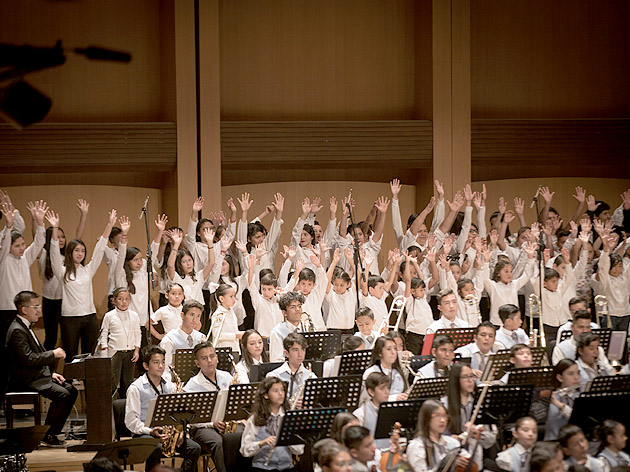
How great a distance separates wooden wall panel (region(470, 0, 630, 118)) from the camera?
44.4ft

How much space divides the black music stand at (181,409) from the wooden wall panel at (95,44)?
6240 mm

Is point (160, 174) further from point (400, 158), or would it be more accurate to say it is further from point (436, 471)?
point (436, 471)

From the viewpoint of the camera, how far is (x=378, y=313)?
1015 cm

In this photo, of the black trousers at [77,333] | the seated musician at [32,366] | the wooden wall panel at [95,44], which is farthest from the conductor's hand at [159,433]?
the wooden wall panel at [95,44]

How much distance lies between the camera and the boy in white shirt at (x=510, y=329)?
30.2 ft

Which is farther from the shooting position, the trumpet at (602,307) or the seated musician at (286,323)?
the trumpet at (602,307)

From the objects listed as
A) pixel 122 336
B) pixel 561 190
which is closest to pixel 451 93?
pixel 561 190

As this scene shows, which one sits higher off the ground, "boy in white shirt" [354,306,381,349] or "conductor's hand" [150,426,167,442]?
"boy in white shirt" [354,306,381,349]

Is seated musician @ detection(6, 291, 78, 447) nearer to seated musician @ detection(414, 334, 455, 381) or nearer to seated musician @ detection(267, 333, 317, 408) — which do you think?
seated musician @ detection(267, 333, 317, 408)

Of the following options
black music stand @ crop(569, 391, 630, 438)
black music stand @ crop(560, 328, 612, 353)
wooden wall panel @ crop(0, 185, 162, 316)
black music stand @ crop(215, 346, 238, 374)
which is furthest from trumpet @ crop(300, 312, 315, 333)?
wooden wall panel @ crop(0, 185, 162, 316)

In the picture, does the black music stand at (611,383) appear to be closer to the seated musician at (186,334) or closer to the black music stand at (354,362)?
the black music stand at (354,362)

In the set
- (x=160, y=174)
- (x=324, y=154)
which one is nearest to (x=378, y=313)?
(x=324, y=154)

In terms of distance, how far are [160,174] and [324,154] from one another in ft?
7.32

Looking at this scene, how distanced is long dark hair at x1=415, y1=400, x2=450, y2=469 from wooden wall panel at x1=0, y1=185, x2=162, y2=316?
21.5ft
